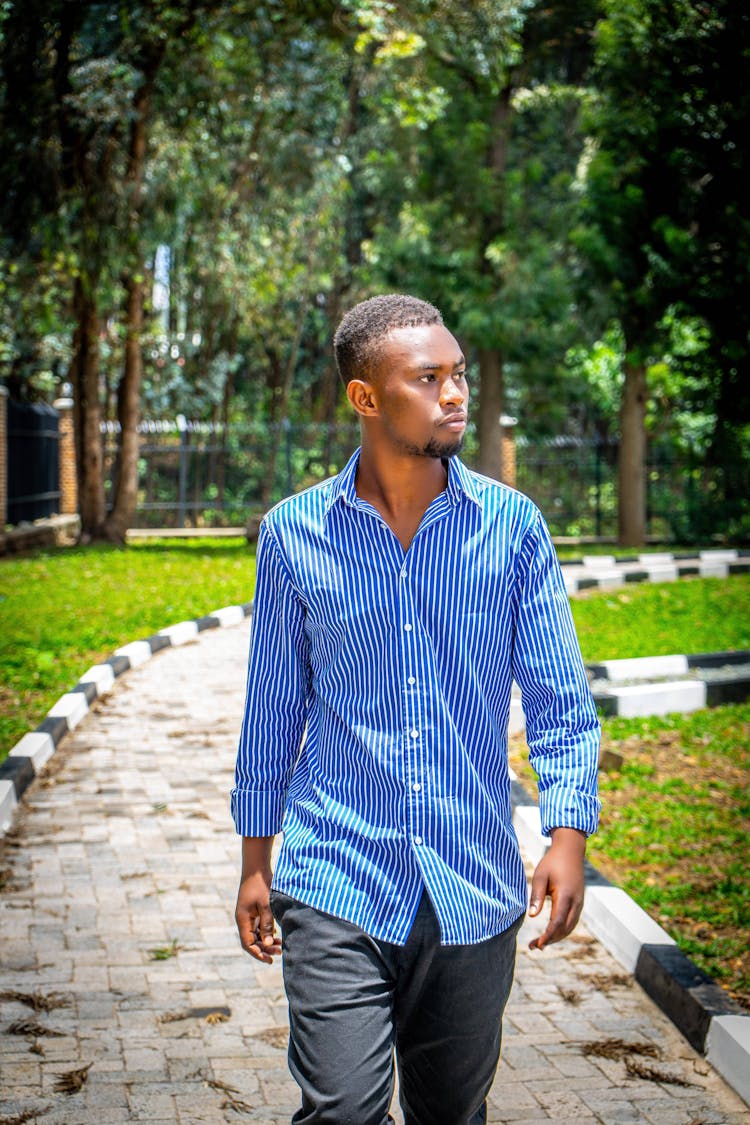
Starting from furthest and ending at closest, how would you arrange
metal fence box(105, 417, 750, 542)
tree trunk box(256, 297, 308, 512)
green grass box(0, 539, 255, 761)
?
1. tree trunk box(256, 297, 308, 512)
2. metal fence box(105, 417, 750, 542)
3. green grass box(0, 539, 255, 761)

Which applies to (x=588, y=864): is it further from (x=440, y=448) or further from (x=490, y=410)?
(x=490, y=410)

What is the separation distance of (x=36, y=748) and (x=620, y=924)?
13.3 ft

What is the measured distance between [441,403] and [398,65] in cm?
2255

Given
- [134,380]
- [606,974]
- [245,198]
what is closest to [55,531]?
[134,380]

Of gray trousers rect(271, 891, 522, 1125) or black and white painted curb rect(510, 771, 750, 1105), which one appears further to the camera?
black and white painted curb rect(510, 771, 750, 1105)

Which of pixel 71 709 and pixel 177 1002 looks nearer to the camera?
pixel 177 1002

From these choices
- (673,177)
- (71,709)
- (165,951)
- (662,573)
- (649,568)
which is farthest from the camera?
(673,177)

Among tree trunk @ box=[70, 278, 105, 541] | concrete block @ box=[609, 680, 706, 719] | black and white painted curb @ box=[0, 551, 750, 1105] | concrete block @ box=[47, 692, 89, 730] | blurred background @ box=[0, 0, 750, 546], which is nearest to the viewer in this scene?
black and white painted curb @ box=[0, 551, 750, 1105]

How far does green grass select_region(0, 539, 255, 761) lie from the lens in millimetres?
10820

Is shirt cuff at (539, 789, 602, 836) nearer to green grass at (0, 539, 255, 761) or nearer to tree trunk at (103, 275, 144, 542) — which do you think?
green grass at (0, 539, 255, 761)

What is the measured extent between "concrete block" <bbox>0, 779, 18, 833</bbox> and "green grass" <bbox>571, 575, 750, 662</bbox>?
20.4ft

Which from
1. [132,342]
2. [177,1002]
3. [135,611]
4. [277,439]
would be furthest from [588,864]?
[277,439]

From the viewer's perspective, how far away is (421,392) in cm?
268

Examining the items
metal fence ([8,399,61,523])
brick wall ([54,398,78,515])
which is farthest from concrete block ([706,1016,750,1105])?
brick wall ([54,398,78,515])
